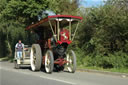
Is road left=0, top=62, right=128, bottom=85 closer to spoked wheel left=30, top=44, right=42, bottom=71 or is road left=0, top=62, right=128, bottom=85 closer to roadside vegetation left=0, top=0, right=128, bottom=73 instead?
spoked wheel left=30, top=44, right=42, bottom=71

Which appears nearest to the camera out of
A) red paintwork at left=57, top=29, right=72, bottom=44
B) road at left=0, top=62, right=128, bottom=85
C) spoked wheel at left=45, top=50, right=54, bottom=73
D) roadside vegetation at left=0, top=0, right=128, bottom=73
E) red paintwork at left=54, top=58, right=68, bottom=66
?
road at left=0, top=62, right=128, bottom=85

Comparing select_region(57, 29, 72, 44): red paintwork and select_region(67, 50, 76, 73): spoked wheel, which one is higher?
select_region(57, 29, 72, 44): red paintwork

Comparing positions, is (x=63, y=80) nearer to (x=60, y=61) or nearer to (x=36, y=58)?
(x=60, y=61)

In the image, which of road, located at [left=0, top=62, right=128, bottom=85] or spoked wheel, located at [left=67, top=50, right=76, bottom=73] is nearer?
road, located at [left=0, top=62, right=128, bottom=85]

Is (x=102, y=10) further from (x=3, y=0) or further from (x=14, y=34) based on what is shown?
(x=14, y=34)

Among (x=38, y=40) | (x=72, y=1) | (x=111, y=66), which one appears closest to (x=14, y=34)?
(x=72, y=1)

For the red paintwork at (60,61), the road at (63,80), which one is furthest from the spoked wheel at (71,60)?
the road at (63,80)

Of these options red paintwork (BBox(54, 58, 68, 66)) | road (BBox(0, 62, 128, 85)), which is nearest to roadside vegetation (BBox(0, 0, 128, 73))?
road (BBox(0, 62, 128, 85))

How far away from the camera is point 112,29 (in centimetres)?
1559

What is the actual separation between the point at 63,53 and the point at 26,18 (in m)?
10.9

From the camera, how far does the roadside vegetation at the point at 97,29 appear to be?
14633 millimetres

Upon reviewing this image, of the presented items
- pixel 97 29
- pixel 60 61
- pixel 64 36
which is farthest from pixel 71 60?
pixel 97 29

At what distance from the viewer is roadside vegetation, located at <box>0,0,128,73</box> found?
14.6 meters

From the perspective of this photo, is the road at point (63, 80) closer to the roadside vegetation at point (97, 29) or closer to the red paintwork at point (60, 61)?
the red paintwork at point (60, 61)
